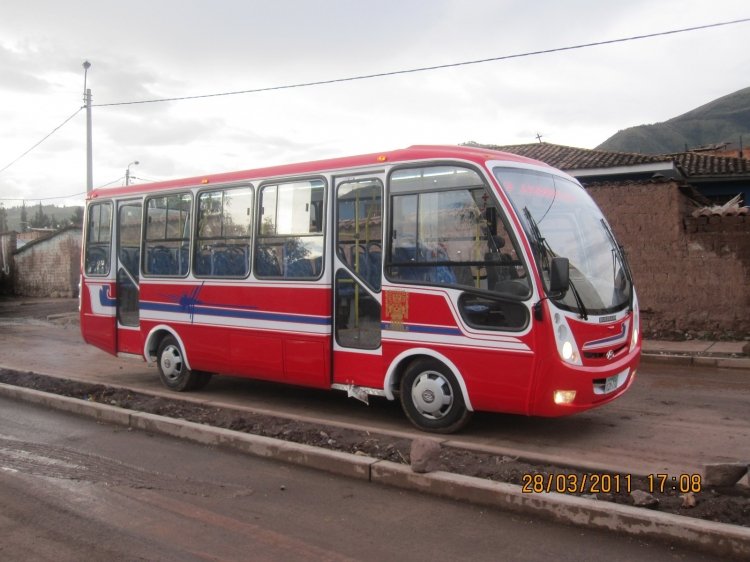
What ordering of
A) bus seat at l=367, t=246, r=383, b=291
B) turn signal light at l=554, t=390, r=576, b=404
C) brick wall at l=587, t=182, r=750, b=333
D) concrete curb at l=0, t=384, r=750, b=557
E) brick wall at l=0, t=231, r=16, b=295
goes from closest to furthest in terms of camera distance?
concrete curb at l=0, t=384, r=750, b=557, turn signal light at l=554, t=390, r=576, b=404, bus seat at l=367, t=246, r=383, b=291, brick wall at l=587, t=182, r=750, b=333, brick wall at l=0, t=231, r=16, b=295

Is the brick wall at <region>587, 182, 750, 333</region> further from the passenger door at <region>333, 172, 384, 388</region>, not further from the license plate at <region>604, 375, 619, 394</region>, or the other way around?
the passenger door at <region>333, 172, 384, 388</region>

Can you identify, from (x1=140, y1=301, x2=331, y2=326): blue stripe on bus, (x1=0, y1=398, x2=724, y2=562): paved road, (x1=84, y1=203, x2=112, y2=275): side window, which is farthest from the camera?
(x1=84, y1=203, x2=112, y2=275): side window

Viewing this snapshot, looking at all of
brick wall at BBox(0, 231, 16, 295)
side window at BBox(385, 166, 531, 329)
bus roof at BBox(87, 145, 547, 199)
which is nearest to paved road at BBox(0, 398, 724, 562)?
side window at BBox(385, 166, 531, 329)

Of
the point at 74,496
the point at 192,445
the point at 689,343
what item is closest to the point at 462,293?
the point at 192,445

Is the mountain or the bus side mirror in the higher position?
the mountain

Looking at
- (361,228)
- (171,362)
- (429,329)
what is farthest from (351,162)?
(171,362)

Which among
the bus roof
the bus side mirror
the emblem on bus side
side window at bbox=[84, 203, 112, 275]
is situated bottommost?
the emblem on bus side

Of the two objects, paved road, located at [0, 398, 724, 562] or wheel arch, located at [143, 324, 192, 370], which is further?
wheel arch, located at [143, 324, 192, 370]

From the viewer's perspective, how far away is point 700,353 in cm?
1148

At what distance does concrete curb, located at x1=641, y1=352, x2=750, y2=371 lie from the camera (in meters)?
10.7

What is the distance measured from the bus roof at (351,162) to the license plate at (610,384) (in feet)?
7.49

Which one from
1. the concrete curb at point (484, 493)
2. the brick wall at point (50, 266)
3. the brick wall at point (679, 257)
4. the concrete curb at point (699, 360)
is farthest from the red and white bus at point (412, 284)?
the brick wall at point (50, 266)

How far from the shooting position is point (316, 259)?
7.55 meters

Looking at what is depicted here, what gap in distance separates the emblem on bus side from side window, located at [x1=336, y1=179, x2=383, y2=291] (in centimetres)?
23
